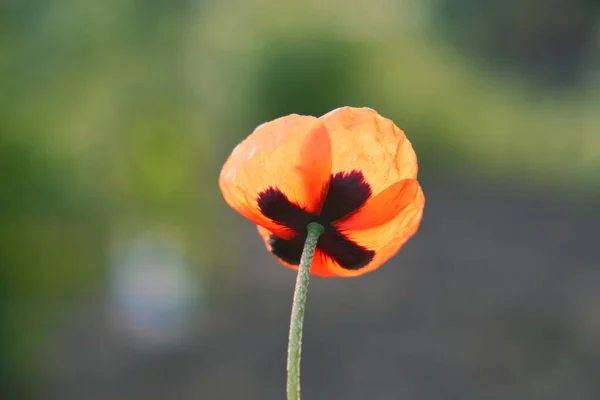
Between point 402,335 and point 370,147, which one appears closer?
point 370,147

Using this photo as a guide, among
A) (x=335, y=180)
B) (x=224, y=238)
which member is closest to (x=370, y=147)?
(x=335, y=180)

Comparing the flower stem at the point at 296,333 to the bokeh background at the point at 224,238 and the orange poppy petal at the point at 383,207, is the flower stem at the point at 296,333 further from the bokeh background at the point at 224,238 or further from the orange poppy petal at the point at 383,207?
the bokeh background at the point at 224,238

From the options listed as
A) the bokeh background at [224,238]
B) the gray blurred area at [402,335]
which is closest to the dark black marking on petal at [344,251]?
the bokeh background at [224,238]

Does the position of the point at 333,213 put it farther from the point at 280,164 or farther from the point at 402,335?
the point at 402,335

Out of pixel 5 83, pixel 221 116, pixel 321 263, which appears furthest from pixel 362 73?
pixel 321 263

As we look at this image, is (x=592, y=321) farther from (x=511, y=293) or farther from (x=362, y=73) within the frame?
(x=362, y=73)

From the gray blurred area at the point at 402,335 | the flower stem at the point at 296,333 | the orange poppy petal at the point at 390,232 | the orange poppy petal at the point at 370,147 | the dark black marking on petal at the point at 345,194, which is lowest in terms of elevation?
the gray blurred area at the point at 402,335

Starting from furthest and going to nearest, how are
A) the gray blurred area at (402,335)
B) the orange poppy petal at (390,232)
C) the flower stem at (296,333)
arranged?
the gray blurred area at (402,335) < the orange poppy petal at (390,232) < the flower stem at (296,333)
